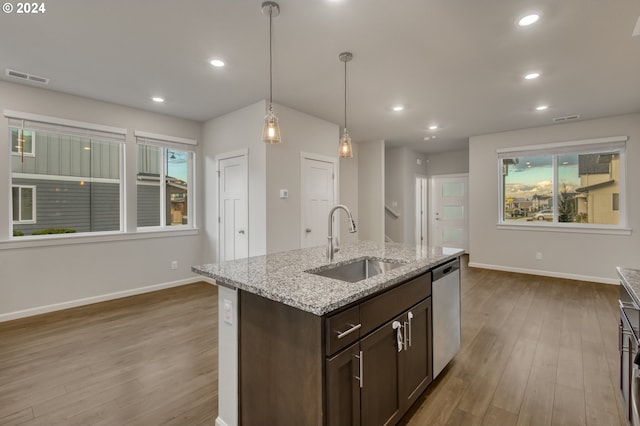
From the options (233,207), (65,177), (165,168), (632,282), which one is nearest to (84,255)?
(65,177)

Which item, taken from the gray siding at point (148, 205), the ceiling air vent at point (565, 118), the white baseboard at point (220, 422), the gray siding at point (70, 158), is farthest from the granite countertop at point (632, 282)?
Answer: the gray siding at point (70, 158)

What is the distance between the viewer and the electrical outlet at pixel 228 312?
161 cm

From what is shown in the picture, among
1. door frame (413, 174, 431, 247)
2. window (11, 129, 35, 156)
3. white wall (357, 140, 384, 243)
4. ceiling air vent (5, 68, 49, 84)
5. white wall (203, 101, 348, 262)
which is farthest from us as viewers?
door frame (413, 174, 431, 247)

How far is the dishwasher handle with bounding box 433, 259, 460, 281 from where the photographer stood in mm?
2089

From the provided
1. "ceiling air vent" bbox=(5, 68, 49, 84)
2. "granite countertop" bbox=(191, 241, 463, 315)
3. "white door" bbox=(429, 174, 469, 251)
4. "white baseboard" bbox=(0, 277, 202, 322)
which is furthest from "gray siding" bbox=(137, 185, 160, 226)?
"white door" bbox=(429, 174, 469, 251)

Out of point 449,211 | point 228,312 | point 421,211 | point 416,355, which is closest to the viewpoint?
point 228,312

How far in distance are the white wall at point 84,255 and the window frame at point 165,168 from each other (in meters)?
0.10

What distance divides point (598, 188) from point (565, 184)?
0.44m

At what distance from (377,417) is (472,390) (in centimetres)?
102

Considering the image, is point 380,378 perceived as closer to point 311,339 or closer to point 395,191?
point 311,339

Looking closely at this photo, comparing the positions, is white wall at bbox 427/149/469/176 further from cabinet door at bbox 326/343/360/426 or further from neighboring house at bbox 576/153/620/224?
cabinet door at bbox 326/343/360/426

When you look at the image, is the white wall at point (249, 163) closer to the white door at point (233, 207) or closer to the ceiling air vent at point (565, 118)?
the white door at point (233, 207)

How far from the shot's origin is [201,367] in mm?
2393

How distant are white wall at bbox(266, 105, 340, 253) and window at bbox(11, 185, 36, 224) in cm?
290
